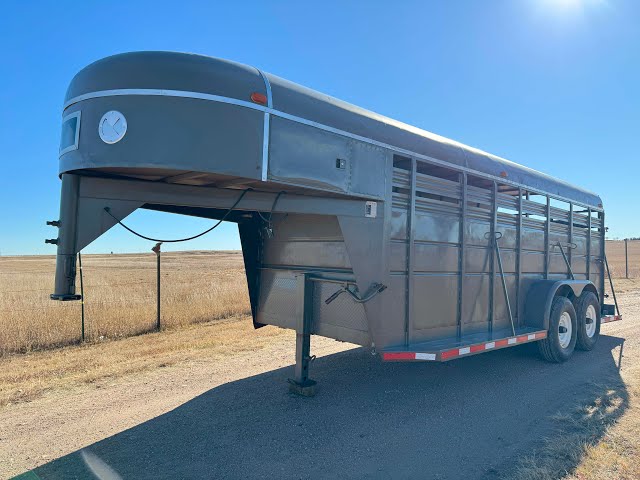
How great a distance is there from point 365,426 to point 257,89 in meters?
3.26

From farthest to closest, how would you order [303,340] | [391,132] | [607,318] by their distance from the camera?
[607,318] → [303,340] → [391,132]

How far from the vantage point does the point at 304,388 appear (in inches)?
197

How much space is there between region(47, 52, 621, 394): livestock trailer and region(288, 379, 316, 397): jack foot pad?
23 mm

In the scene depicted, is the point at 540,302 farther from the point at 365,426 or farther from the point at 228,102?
the point at 228,102

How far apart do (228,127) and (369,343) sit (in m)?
2.49

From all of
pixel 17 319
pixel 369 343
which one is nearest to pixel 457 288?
pixel 369 343

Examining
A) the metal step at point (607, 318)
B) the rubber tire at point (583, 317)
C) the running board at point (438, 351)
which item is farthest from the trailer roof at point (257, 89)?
the metal step at point (607, 318)

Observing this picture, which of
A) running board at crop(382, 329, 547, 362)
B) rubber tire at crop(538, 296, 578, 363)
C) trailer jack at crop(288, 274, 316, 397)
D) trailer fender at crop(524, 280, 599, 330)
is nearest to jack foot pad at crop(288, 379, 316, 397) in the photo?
trailer jack at crop(288, 274, 316, 397)

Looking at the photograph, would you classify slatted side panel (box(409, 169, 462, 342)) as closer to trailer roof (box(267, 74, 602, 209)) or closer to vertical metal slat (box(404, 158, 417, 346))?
vertical metal slat (box(404, 158, 417, 346))

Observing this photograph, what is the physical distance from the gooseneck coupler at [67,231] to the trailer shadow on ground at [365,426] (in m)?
1.47

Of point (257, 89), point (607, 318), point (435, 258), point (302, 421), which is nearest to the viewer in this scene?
point (257, 89)

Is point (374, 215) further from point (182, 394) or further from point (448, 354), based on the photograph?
point (182, 394)

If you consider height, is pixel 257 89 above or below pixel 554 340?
above

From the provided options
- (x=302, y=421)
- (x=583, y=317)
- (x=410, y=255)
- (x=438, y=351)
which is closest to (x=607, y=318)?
(x=583, y=317)
